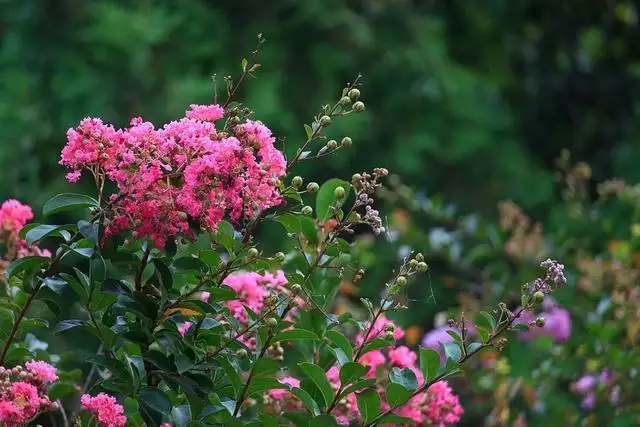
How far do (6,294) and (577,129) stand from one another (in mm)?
8524

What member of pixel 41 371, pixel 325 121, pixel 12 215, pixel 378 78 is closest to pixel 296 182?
pixel 325 121

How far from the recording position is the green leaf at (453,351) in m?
1.61

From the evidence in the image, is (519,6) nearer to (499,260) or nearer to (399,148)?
(399,148)

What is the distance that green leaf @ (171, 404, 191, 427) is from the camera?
1.52 meters

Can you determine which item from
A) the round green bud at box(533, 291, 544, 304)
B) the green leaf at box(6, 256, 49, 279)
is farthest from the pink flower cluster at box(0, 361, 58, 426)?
the round green bud at box(533, 291, 544, 304)

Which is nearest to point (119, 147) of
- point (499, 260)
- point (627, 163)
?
point (499, 260)

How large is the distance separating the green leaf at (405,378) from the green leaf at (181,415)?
0.27 m

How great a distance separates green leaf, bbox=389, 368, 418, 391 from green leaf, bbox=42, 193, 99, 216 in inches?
18.0

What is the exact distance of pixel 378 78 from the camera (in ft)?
32.9

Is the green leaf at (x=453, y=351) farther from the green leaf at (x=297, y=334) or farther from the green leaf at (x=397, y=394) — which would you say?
the green leaf at (x=297, y=334)

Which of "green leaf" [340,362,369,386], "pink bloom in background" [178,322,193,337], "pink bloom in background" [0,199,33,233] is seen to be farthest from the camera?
"pink bloom in background" [0,199,33,233]

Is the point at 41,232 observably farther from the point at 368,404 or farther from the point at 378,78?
the point at 378,78

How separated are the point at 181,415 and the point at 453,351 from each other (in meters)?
0.37

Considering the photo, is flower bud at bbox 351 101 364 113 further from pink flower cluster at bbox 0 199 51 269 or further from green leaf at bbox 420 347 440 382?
pink flower cluster at bbox 0 199 51 269
